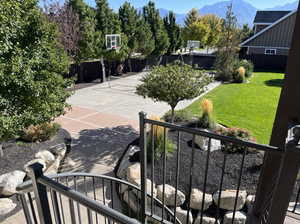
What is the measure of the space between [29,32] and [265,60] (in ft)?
64.8

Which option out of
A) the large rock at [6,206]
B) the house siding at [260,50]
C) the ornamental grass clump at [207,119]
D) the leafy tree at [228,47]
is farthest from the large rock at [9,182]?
the house siding at [260,50]

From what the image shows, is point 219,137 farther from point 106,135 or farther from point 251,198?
point 106,135

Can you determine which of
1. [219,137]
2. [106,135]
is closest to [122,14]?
[106,135]

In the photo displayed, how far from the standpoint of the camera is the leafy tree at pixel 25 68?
12.1 ft

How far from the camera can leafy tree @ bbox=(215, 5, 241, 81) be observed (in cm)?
1526

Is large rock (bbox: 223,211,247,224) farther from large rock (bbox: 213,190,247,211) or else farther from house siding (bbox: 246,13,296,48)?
house siding (bbox: 246,13,296,48)

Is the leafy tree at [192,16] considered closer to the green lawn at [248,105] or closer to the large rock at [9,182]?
the green lawn at [248,105]

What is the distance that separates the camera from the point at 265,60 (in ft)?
64.0

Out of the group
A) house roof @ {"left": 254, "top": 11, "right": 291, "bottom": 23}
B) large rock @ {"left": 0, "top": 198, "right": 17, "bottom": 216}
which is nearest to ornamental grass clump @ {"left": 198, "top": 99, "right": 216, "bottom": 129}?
large rock @ {"left": 0, "top": 198, "right": 17, "bottom": 216}

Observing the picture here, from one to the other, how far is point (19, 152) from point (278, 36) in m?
22.5

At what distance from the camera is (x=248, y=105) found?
31.9 feet

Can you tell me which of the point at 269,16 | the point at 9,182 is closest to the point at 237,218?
the point at 9,182

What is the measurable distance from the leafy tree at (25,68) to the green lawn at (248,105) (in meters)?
5.53

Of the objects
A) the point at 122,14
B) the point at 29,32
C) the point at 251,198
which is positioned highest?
the point at 122,14
